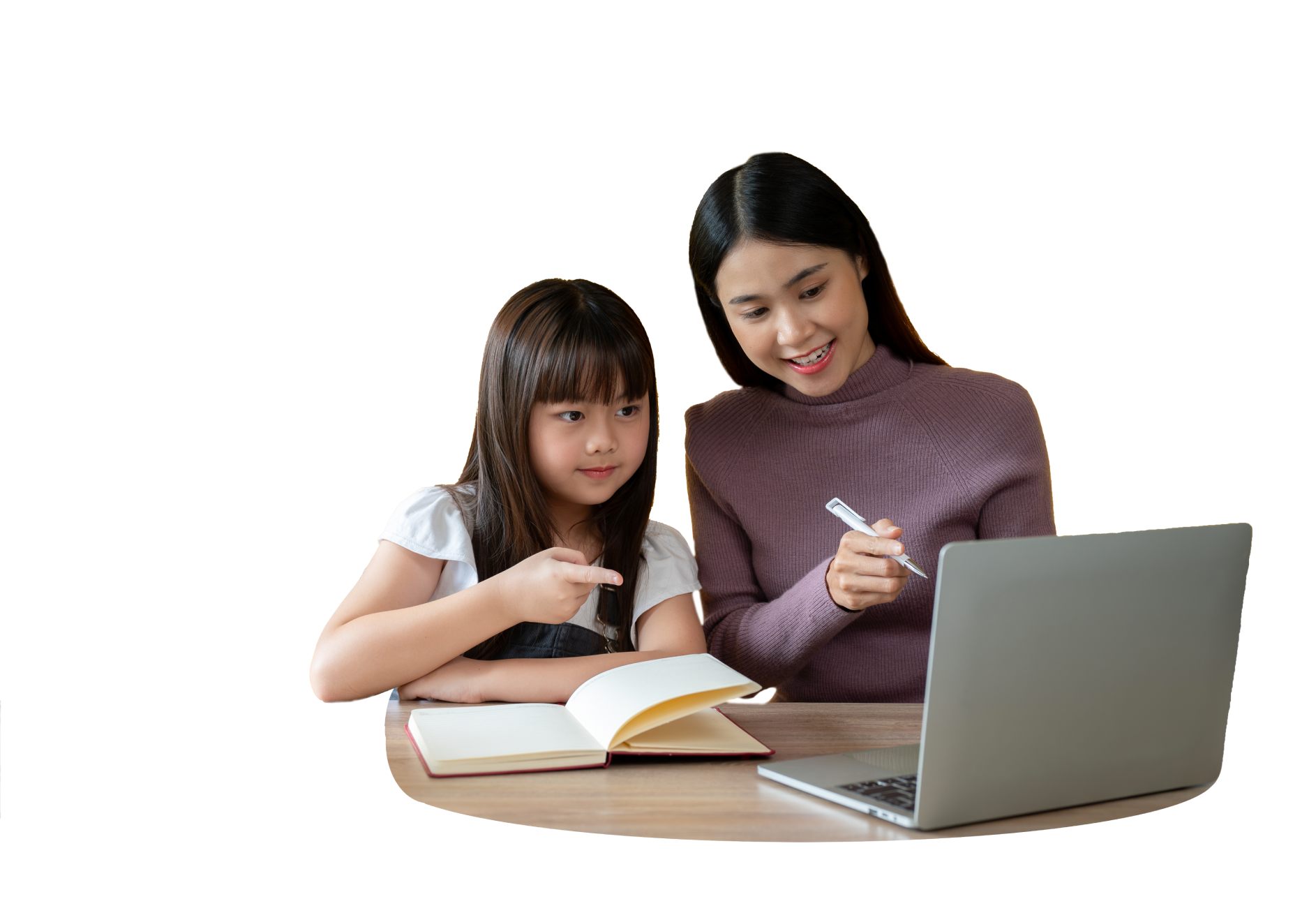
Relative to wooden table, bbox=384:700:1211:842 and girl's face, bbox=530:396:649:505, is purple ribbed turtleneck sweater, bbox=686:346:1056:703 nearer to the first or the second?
girl's face, bbox=530:396:649:505

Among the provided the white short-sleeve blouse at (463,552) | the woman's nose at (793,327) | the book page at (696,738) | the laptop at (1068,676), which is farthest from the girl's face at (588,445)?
the laptop at (1068,676)

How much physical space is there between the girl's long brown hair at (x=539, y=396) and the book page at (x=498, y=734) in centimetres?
40

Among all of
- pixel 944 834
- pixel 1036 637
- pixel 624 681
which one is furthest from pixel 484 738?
pixel 1036 637

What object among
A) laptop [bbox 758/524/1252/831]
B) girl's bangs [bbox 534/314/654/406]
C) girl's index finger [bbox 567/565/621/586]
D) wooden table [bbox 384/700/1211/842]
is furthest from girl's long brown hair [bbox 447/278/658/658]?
laptop [bbox 758/524/1252/831]

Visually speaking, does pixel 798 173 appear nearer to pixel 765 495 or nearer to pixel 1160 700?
pixel 765 495

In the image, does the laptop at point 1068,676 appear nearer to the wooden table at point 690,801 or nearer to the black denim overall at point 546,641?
the wooden table at point 690,801

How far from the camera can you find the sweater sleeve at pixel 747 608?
1961mm

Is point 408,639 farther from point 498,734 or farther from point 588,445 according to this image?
point 588,445

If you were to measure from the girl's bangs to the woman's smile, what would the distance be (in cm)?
36

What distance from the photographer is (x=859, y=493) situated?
2254 millimetres

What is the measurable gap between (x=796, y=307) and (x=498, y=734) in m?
0.99

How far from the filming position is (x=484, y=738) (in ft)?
5.01

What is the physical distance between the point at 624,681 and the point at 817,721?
13.9 inches

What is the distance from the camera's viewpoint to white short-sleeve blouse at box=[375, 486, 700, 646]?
1.98m
